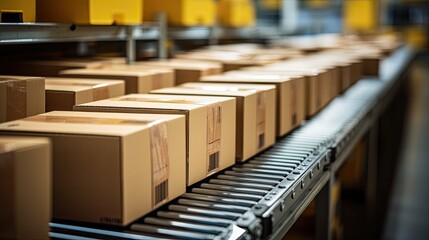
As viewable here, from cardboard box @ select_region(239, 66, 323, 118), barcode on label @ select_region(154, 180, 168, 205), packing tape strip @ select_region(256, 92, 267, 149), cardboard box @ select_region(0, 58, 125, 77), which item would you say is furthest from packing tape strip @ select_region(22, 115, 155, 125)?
cardboard box @ select_region(239, 66, 323, 118)

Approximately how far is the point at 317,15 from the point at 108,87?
35.0 ft

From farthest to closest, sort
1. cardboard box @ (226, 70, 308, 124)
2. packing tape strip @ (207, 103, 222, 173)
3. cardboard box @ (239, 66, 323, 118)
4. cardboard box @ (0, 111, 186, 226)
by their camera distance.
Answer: cardboard box @ (239, 66, 323, 118), cardboard box @ (226, 70, 308, 124), packing tape strip @ (207, 103, 222, 173), cardboard box @ (0, 111, 186, 226)

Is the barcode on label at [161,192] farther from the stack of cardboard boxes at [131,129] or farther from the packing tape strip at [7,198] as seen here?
the packing tape strip at [7,198]

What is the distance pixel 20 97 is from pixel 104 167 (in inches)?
20.0

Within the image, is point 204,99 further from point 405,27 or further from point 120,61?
point 405,27

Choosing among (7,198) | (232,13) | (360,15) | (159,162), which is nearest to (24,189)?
(7,198)

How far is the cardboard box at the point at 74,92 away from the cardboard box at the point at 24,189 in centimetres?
77

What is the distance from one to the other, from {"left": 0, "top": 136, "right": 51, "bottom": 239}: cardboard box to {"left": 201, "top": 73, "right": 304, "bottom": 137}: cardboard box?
1.31 m

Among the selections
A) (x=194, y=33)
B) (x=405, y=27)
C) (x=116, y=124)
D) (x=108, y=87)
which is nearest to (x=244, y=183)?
(x=116, y=124)

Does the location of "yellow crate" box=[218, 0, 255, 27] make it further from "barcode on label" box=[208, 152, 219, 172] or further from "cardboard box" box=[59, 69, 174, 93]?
"barcode on label" box=[208, 152, 219, 172]

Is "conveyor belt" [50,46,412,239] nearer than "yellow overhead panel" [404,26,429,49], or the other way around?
"conveyor belt" [50,46,412,239]

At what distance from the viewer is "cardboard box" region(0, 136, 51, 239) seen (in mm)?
965

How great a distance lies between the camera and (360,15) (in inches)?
428

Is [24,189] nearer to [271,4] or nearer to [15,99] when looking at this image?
[15,99]
